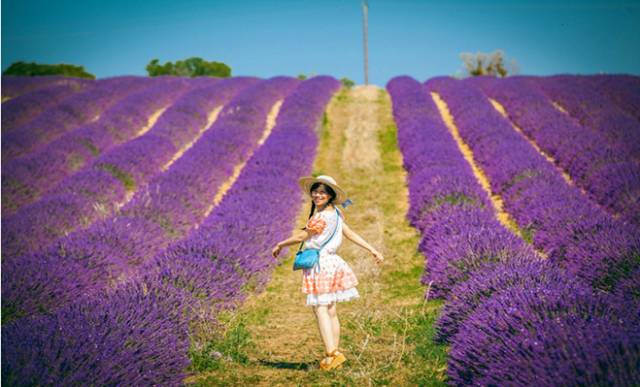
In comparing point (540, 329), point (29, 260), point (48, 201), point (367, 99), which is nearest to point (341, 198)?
point (540, 329)

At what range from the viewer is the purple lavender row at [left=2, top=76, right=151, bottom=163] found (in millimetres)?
12094

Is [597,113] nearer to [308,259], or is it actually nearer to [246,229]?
[246,229]

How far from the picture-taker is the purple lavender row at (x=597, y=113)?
9.73 metres

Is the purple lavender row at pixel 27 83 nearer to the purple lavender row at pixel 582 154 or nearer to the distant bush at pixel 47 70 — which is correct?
the distant bush at pixel 47 70

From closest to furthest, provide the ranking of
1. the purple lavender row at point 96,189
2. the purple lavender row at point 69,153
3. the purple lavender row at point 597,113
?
1. the purple lavender row at point 96,189
2. the purple lavender row at point 69,153
3. the purple lavender row at point 597,113

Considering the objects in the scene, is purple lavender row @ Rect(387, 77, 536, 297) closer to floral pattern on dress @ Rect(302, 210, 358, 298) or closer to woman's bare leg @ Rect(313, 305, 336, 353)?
floral pattern on dress @ Rect(302, 210, 358, 298)

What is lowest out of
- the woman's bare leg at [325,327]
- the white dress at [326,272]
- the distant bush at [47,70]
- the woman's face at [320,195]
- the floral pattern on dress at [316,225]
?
the woman's bare leg at [325,327]

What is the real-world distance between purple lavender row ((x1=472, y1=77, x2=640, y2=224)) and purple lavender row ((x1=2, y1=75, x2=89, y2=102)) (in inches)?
724

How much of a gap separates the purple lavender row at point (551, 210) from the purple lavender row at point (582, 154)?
0.58 meters

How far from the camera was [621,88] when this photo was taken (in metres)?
15.5

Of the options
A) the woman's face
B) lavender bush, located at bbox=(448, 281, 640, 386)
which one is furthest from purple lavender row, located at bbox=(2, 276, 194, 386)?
lavender bush, located at bbox=(448, 281, 640, 386)

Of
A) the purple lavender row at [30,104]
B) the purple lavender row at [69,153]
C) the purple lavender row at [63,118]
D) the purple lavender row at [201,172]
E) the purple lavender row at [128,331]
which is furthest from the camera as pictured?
the purple lavender row at [30,104]

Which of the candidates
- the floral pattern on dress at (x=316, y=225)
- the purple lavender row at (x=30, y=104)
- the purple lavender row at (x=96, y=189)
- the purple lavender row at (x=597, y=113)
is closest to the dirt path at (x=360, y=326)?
the floral pattern on dress at (x=316, y=225)

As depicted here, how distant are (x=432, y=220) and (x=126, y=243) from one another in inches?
160
